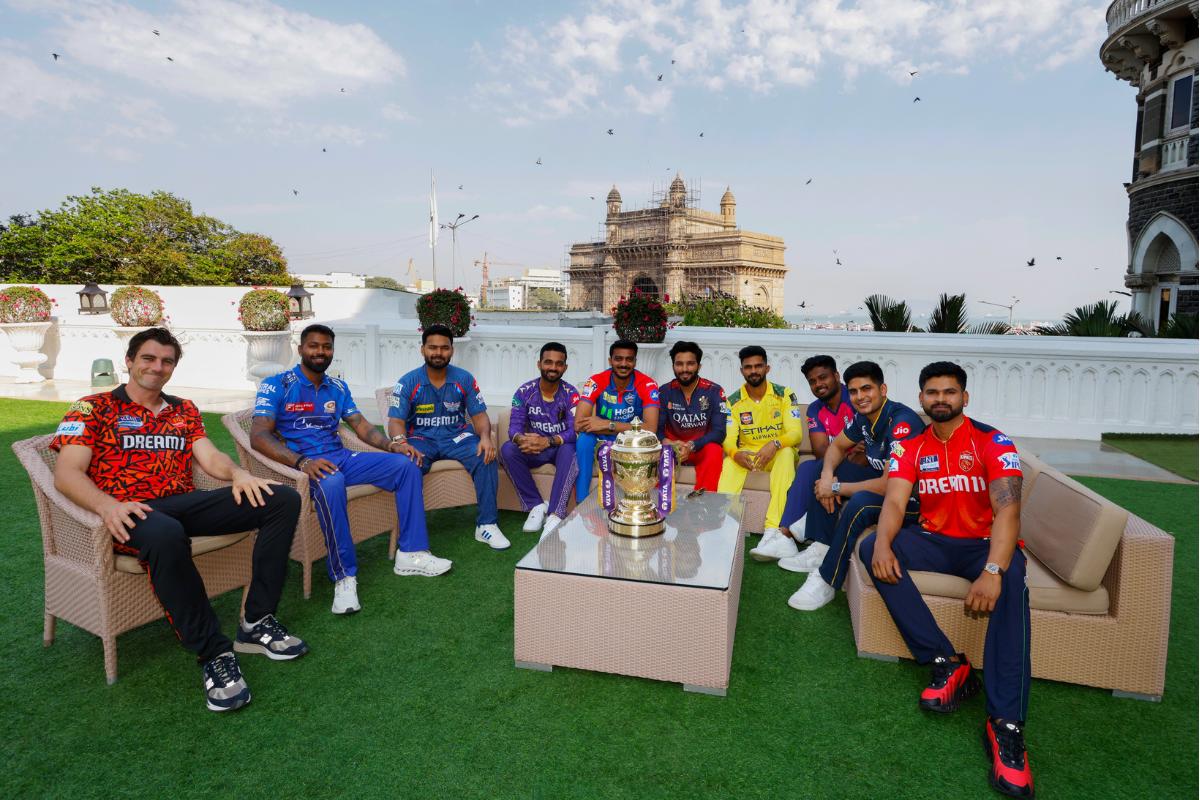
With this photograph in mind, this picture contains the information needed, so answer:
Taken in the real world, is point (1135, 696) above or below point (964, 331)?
below

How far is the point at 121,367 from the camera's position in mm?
12016

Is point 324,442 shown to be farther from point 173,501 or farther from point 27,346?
point 27,346

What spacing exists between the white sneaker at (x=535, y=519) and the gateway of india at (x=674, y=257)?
273 feet

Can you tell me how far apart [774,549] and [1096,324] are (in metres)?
7.17

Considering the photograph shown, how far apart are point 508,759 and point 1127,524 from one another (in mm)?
2312

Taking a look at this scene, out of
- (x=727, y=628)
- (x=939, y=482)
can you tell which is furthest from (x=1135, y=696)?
(x=727, y=628)

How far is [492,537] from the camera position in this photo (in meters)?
4.26

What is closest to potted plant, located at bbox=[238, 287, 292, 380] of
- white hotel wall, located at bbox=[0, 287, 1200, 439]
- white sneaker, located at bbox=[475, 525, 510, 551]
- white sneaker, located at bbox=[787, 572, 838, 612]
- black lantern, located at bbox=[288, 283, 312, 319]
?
black lantern, located at bbox=[288, 283, 312, 319]

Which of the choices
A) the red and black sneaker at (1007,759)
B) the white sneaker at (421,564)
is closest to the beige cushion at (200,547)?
the white sneaker at (421,564)

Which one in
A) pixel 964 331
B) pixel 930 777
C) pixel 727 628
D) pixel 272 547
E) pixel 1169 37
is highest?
pixel 1169 37

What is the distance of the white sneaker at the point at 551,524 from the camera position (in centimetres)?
320

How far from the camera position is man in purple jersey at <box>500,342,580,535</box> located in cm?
450

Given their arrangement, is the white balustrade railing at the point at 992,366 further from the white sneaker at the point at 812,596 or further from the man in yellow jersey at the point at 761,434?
the white sneaker at the point at 812,596

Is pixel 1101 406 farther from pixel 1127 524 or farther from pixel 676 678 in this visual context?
pixel 676 678
